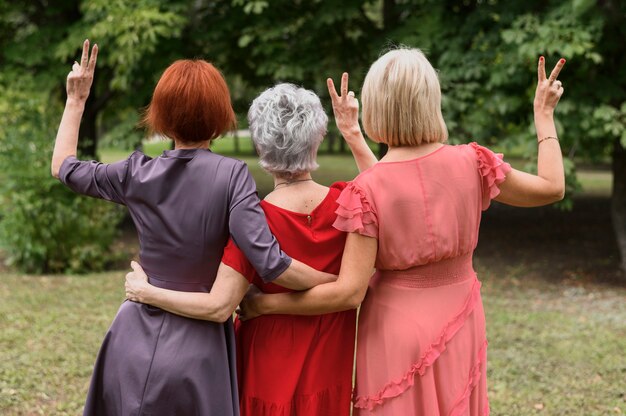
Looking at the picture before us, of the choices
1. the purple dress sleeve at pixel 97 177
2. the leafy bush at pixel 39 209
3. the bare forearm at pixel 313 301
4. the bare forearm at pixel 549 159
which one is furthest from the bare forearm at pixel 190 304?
the leafy bush at pixel 39 209

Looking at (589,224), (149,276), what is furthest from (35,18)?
(149,276)

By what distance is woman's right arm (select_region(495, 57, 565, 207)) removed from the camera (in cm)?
279

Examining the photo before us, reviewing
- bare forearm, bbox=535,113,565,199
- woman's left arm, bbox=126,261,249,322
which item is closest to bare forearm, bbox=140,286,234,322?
woman's left arm, bbox=126,261,249,322

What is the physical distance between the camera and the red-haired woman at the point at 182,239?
259cm

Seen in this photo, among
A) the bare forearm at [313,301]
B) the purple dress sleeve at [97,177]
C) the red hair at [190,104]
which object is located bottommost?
the bare forearm at [313,301]

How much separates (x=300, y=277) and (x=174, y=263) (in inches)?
16.7

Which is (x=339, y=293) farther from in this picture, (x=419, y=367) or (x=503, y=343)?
(x=503, y=343)

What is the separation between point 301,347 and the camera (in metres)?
2.83

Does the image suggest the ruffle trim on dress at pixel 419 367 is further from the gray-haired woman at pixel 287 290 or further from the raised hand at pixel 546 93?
the raised hand at pixel 546 93

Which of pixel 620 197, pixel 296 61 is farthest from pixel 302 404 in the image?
pixel 296 61

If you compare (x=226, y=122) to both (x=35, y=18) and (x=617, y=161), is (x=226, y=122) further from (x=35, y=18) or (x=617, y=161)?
(x=35, y=18)

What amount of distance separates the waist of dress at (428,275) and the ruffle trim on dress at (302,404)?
1.49 ft

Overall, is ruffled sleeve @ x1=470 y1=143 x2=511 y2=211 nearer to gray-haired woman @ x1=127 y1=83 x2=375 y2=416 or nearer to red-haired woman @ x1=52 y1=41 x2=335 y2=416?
gray-haired woman @ x1=127 y1=83 x2=375 y2=416

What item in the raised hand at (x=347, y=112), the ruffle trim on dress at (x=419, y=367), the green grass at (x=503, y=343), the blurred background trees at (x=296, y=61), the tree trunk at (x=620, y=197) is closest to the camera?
the ruffle trim on dress at (x=419, y=367)
